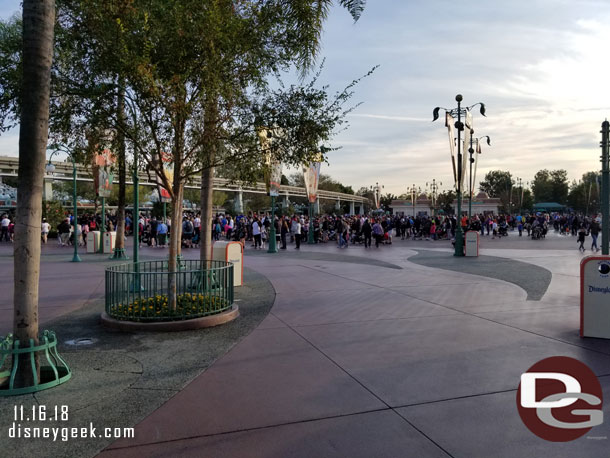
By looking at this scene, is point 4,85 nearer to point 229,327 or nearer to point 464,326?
point 229,327

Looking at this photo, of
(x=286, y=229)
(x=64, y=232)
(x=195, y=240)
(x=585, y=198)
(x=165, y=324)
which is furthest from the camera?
(x=585, y=198)

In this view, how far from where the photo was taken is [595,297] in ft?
21.4

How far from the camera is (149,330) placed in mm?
6887

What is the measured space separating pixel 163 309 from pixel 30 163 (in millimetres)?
3338

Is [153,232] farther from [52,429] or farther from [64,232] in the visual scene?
[52,429]

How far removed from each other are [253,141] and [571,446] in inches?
233

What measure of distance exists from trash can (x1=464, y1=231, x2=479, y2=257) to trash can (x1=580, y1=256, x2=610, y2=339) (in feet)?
40.8

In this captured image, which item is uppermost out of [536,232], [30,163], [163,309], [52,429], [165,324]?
[30,163]

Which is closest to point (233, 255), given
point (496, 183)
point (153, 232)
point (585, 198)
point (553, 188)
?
point (153, 232)

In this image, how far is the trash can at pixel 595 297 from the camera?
6375mm

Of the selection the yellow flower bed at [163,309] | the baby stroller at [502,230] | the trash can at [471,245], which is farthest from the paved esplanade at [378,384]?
the baby stroller at [502,230]

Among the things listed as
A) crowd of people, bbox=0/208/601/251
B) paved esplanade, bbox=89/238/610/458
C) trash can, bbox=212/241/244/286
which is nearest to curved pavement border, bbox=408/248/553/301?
paved esplanade, bbox=89/238/610/458

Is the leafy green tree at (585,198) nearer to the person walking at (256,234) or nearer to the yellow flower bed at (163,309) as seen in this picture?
the person walking at (256,234)
